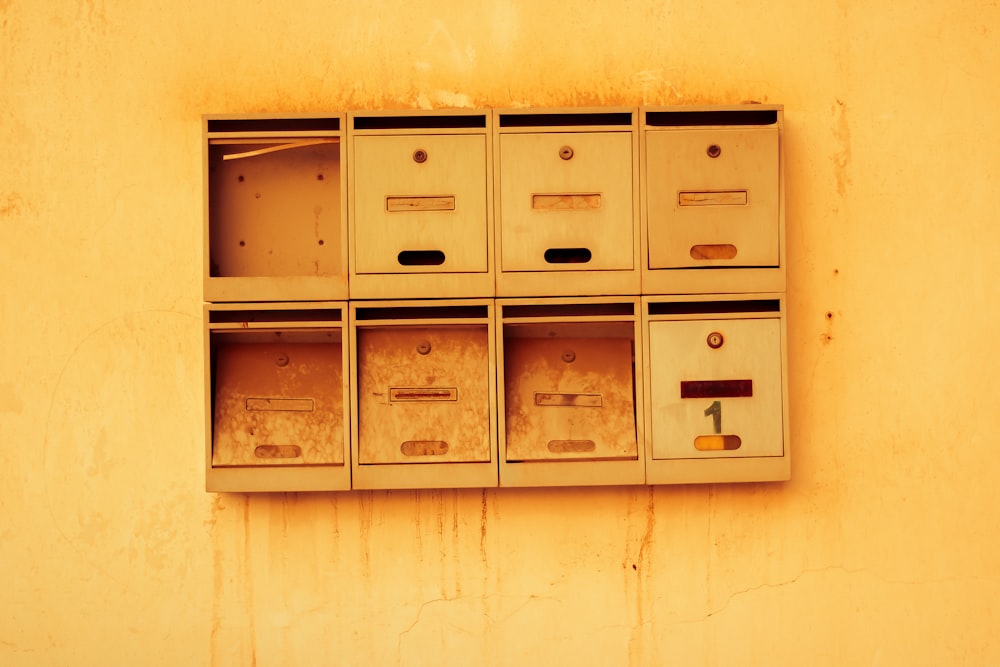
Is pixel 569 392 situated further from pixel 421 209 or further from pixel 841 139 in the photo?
pixel 841 139

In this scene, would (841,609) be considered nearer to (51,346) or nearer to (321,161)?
(321,161)

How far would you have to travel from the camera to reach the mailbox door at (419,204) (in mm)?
2559

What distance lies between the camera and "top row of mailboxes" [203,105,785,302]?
2.56 metres

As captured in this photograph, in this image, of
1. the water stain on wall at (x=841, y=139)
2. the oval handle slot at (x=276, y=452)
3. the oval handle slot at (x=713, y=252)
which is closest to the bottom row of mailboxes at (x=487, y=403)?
the oval handle slot at (x=276, y=452)

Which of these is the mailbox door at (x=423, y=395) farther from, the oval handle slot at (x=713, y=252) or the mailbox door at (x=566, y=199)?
the oval handle slot at (x=713, y=252)

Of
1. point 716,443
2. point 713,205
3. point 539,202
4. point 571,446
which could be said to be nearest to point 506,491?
point 571,446

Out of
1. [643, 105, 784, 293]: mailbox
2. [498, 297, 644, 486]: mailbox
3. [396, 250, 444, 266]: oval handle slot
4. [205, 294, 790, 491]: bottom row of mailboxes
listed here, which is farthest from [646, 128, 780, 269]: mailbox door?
[396, 250, 444, 266]: oval handle slot

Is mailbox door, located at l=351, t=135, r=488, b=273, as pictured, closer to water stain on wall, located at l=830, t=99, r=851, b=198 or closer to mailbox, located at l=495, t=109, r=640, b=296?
mailbox, located at l=495, t=109, r=640, b=296

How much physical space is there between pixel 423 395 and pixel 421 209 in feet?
1.95

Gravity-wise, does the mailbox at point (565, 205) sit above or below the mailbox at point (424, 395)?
above

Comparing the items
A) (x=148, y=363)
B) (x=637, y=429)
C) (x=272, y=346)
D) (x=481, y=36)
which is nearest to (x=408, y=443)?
(x=272, y=346)

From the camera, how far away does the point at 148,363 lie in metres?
2.74

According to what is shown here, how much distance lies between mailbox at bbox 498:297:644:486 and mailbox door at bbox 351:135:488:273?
25 cm

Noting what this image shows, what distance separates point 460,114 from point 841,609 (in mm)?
2081
